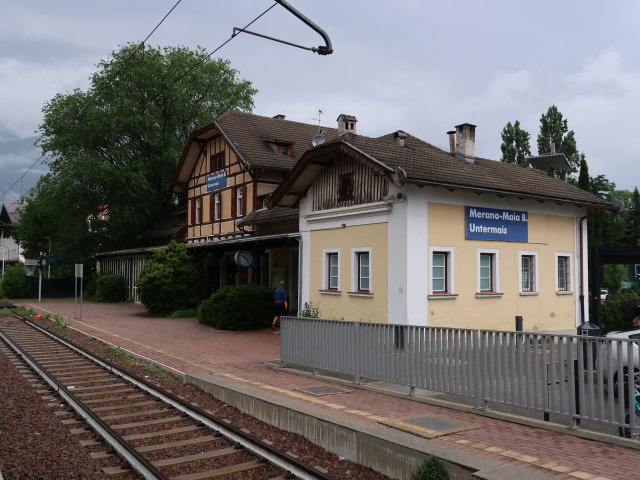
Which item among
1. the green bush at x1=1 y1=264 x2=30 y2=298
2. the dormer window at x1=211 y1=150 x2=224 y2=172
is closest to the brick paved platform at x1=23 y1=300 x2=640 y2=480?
the dormer window at x1=211 y1=150 x2=224 y2=172

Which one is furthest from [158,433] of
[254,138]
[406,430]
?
[254,138]

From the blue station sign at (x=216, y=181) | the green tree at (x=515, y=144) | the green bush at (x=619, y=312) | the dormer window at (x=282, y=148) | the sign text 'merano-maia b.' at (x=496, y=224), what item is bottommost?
the green bush at (x=619, y=312)

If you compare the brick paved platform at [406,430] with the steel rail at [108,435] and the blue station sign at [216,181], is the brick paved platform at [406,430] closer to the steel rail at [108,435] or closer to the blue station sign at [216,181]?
the steel rail at [108,435]

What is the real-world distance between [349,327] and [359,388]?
99 centimetres

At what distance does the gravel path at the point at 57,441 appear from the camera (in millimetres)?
5977

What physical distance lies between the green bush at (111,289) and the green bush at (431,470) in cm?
A: 3249

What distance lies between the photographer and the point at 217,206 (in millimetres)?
29531

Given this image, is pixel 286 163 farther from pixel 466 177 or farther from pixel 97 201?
pixel 97 201

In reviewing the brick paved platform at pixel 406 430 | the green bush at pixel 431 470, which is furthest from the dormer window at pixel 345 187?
the green bush at pixel 431 470

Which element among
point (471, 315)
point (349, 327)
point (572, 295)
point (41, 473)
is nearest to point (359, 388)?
point (349, 327)

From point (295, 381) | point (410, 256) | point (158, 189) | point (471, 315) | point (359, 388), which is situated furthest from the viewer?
point (158, 189)

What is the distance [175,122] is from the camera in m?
40.2

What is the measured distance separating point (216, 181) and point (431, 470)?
83.7ft

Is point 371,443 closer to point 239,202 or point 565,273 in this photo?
point 565,273
